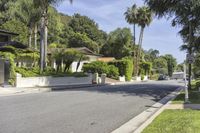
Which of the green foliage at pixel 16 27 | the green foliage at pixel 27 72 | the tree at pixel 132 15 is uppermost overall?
the tree at pixel 132 15

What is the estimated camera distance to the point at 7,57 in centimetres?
3416

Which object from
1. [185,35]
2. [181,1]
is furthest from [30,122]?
[185,35]

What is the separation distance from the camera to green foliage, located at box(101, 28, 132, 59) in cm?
9462

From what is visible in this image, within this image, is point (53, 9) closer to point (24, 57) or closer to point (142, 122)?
point (24, 57)

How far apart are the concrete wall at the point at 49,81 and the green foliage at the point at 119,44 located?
4768cm

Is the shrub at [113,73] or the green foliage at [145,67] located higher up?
the green foliage at [145,67]

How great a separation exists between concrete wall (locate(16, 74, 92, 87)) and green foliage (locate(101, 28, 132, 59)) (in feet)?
156

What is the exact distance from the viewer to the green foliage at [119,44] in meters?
94.6

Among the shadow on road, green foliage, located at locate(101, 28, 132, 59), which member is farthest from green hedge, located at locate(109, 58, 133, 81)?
the shadow on road

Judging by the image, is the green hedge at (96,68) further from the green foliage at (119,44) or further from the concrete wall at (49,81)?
the green foliage at (119,44)

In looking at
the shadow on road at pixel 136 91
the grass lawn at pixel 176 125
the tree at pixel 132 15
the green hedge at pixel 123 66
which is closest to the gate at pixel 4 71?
the shadow on road at pixel 136 91

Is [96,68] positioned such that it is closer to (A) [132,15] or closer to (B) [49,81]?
(B) [49,81]

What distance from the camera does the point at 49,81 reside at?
39031mm

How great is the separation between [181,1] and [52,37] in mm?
58590
